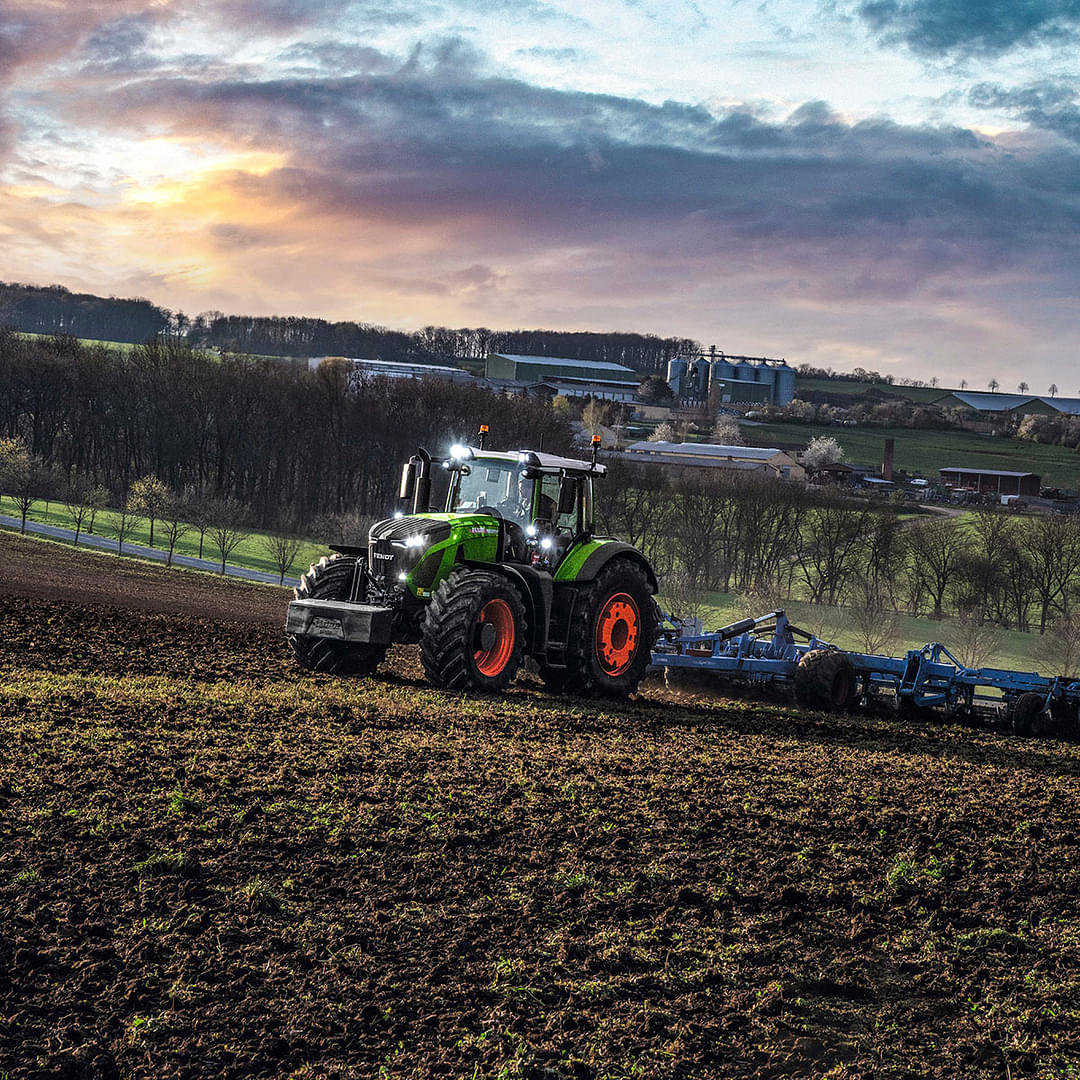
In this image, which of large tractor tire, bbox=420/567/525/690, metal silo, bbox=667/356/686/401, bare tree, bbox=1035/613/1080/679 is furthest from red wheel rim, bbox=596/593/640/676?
metal silo, bbox=667/356/686/401

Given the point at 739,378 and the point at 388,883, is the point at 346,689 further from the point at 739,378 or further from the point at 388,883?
the point at 739,378

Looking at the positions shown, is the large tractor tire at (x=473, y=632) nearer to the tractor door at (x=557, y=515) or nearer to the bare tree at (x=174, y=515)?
the tractor door at (x=557, y=515)

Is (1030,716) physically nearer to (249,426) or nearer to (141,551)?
(141,551)

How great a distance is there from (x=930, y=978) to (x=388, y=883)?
3299 mm

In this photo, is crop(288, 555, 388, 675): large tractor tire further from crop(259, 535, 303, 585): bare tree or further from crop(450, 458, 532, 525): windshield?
crop(259, 535, 303, 585): bare tree

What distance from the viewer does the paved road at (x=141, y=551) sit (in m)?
58.2

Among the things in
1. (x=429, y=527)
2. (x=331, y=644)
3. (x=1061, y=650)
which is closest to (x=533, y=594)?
(x=429, y=527)

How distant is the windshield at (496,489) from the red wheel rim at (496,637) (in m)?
1.35

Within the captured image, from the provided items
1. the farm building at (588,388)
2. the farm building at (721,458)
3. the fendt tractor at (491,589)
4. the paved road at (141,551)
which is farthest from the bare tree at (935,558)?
the farm building at (588,388)

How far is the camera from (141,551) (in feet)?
201

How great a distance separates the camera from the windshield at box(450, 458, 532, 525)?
1538 centimetres

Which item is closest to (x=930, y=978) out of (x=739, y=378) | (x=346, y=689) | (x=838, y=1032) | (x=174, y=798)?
(x=838, y=1032)

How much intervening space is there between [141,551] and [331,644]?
48.9 m

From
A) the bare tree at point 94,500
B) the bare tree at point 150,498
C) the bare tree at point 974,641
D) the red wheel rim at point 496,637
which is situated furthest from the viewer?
the bare tree at point 150,498
